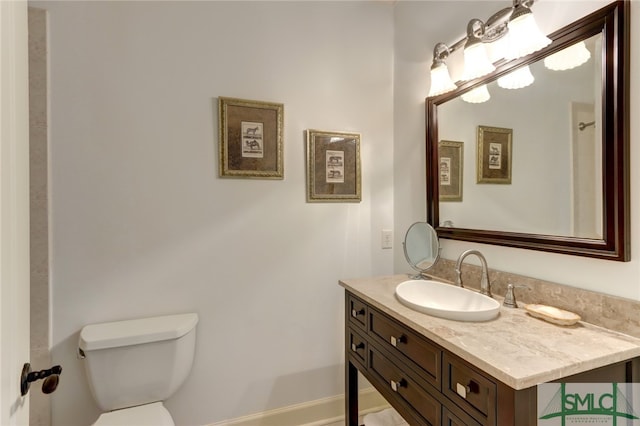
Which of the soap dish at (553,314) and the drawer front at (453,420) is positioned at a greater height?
the soap dish at (553,314)

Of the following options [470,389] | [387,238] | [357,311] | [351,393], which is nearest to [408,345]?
[470,389]

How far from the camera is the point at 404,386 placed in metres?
1.17

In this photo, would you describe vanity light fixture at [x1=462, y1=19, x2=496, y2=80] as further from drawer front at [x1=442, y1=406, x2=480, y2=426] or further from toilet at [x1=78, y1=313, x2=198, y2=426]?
toilet at [x1=78, y1=313, x2=198, y2=426]

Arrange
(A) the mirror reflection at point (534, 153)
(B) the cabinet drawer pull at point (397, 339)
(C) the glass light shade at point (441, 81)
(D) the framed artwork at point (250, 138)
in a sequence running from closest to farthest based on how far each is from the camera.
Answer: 1. (A) the mirror reflection at point (534, 153)
2. (B) the cabinet drawer pull at point (397, 339)
3. (C) the glass light shade at point (441, 81)
4. (D) the framed artwork at point (250, 138)

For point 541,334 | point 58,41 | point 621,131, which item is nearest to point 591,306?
point 541,334

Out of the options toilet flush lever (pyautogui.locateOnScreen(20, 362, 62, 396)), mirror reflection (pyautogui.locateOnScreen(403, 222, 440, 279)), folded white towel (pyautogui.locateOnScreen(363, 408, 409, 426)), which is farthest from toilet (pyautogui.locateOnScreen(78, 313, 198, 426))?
mirror reflection (pyautogui.locateOnScreen(403, 222, 440, 279))

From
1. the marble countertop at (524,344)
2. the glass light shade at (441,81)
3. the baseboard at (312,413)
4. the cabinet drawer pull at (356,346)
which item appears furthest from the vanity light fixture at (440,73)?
the baseboard at (312,413)

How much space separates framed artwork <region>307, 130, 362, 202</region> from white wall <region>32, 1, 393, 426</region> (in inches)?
2.2

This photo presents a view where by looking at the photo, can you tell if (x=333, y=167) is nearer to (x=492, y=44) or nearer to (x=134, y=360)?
(x=492, y=44)

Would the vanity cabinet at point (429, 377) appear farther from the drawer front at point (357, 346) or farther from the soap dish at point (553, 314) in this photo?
the soap dish at point (553, 314)

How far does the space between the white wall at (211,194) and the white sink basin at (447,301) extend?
59cm

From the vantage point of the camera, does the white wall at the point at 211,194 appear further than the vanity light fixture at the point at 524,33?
Yes

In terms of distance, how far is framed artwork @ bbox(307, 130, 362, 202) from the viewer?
190 cm

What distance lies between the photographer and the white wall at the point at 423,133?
0.97 m
